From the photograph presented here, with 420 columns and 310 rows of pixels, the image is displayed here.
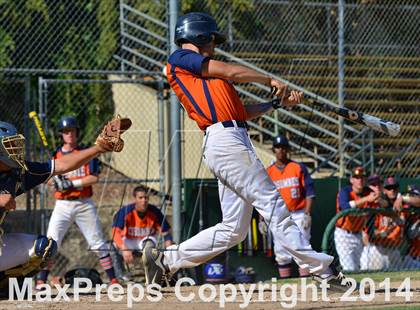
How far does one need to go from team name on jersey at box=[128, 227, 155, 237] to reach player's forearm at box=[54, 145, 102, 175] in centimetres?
370

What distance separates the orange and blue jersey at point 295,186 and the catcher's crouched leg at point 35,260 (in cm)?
430

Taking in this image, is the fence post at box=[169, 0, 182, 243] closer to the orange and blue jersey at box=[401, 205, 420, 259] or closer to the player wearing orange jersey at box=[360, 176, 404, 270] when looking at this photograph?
the player wearing orange jersey at box=[360, 176, 404, 270]

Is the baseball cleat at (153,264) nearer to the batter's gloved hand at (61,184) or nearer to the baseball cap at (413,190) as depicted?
the batter's gloved hand at (61,184)

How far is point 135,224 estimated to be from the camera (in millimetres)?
10516

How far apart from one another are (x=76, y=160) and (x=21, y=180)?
472 millimetres

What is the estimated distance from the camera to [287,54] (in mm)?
13539

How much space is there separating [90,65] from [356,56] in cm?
413

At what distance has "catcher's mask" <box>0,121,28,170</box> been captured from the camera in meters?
6.52

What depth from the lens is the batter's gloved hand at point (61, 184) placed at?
1009cm

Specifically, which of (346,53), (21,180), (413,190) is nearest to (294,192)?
(413,190)

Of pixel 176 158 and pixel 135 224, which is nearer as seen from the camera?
pixel 176 158

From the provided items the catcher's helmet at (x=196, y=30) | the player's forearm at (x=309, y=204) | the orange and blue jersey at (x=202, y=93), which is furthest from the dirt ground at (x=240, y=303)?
the player's forearm at (x=309, y=204)

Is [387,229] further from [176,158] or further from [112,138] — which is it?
[112,138]

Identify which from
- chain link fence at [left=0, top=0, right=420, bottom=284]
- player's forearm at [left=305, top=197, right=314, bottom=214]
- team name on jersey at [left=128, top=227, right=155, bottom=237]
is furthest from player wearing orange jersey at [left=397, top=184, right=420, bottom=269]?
team name on jersey at [left=128, top=227, right=155, bottom=237]
